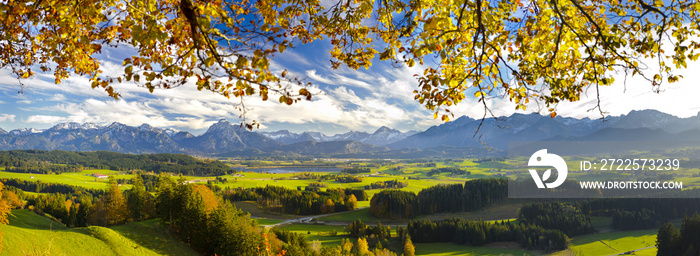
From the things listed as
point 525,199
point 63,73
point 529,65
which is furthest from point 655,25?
point 525,199

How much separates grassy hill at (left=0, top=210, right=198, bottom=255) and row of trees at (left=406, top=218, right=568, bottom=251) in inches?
1857

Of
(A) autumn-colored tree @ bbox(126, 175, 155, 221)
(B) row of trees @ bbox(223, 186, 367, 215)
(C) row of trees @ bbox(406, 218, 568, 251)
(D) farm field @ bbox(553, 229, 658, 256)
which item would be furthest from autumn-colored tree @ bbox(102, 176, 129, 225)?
(D) farm field @ bbox(553, 229, 658, 256)

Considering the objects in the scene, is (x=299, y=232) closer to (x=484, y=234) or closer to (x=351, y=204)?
(x=351, y=204)

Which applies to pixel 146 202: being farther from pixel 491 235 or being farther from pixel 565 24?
pixel 491 235

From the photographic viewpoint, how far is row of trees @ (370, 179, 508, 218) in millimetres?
84188

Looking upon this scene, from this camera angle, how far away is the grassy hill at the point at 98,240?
734 inches

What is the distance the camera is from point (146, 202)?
37.3 m

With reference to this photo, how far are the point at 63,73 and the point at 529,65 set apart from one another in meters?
9.39

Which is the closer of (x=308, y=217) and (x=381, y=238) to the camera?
(x=381, y=238)

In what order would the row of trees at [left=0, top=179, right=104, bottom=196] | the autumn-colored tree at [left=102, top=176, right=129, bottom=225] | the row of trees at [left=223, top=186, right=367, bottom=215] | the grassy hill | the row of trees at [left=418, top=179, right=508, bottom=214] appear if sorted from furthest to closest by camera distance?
the row of trees at [left=0, top=179, right=104, bottom=196] < the row of trees at [left=418, top=179, right=508, bottom=214] < the row of trees at [left=223, top=186, right=367, bottom=215] < the autumn-colored tree at [left=102, top=176, right=129, bottom=225] < the grassy hill

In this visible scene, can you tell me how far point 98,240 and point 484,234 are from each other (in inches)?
2424

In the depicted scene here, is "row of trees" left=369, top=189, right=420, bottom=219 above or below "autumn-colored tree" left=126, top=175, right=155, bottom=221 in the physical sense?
below

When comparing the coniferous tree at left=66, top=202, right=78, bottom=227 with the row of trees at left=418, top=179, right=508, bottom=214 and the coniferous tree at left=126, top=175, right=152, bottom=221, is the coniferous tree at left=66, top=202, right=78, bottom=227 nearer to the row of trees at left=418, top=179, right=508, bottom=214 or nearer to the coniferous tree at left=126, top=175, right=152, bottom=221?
the coniferous tree at left=126, top=175, right=152, bottom=221

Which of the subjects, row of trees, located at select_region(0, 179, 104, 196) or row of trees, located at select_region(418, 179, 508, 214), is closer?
row of trees, located at select_region(418, 179, 508, 214)
